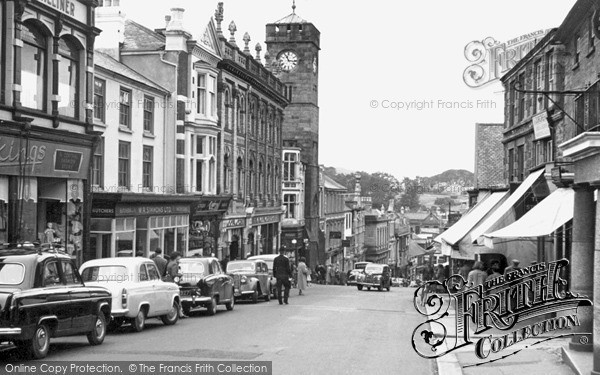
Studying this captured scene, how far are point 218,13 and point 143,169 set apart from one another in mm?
15581

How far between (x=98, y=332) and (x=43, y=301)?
2.21 meters

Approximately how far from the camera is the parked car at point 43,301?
12.8 m

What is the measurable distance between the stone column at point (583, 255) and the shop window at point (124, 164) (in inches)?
870

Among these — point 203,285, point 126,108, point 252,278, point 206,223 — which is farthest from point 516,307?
point 206,223

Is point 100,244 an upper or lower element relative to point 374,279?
upper

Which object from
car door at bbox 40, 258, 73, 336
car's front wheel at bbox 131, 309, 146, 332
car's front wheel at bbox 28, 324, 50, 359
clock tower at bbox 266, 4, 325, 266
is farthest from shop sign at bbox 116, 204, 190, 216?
clock tower at bbox 266, 4, 325, 266

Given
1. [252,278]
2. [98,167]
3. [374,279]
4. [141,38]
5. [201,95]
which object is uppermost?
[141,38]

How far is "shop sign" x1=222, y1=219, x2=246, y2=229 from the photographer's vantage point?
4566 centimetres

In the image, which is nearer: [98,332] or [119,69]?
[98,332]

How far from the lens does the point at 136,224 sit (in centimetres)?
3306

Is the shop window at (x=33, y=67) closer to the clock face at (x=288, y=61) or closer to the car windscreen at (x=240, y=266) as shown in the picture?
the car windscreen at (x=240, y=266)

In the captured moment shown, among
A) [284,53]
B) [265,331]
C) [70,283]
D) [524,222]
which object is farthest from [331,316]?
[284,53]

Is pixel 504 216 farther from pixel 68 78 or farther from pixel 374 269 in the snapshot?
pixel 374 269

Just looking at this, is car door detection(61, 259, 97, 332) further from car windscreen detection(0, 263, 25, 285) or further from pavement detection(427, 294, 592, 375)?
pavement detection(427, 294, 592, 375)
